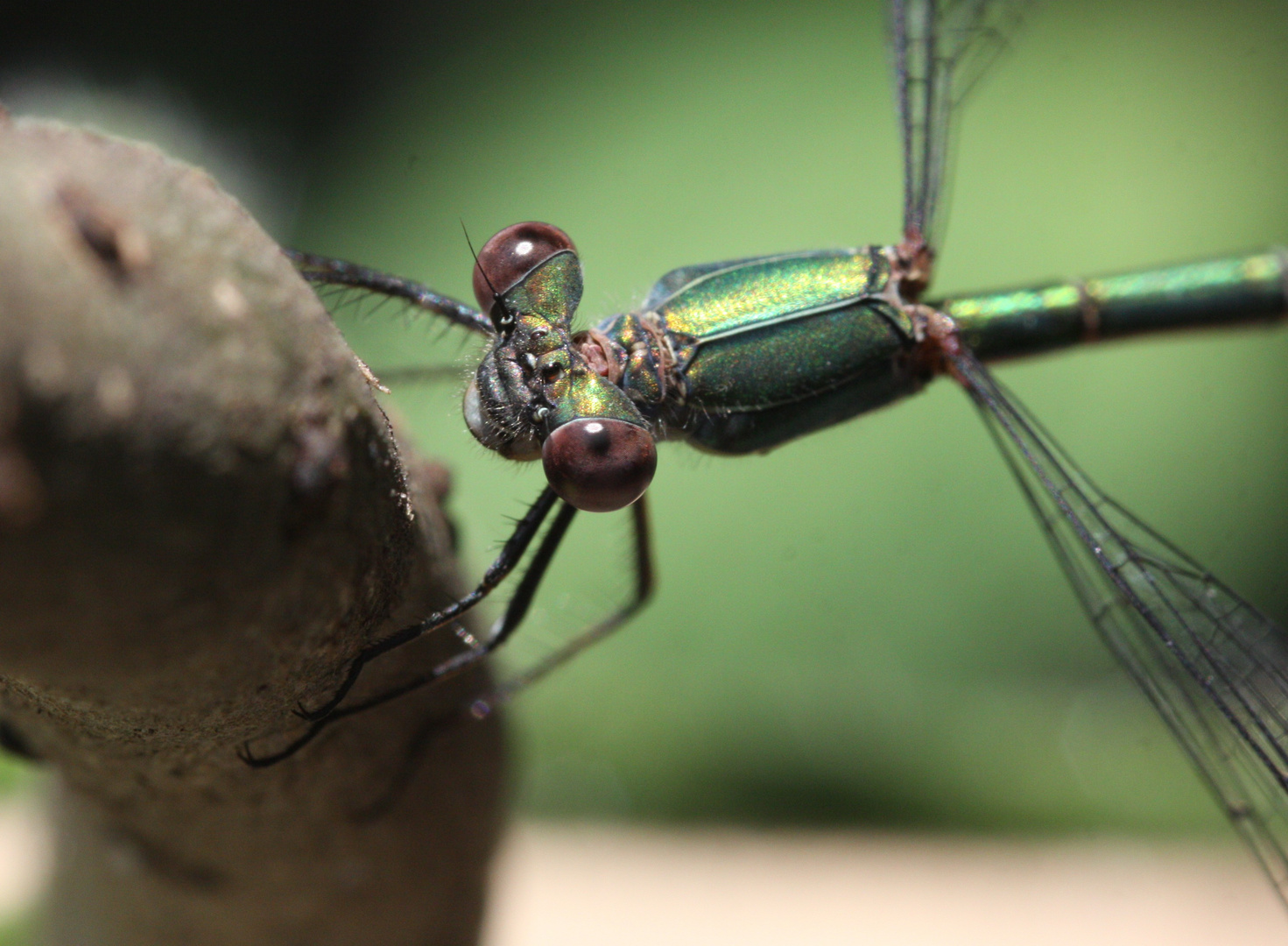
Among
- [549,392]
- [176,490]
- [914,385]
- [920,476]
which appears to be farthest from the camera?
[920,476]

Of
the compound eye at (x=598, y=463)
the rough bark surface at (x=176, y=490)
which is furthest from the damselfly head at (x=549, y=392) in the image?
the rough bark surface at (x=176, y=490)

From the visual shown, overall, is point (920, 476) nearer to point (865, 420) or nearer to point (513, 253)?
point (865, 420)

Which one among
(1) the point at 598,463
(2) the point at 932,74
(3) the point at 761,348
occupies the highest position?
(2) the point at 932,74

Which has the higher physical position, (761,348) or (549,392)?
(761,348)

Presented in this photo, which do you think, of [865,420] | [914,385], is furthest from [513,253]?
[865,420]

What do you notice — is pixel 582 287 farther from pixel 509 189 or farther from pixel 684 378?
pixel 509 189

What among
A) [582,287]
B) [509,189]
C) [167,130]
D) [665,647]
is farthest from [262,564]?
[167,130]

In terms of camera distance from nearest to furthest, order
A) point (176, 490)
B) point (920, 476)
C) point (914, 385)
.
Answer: point (176, 490), point (914, 385), point (920, 476)
